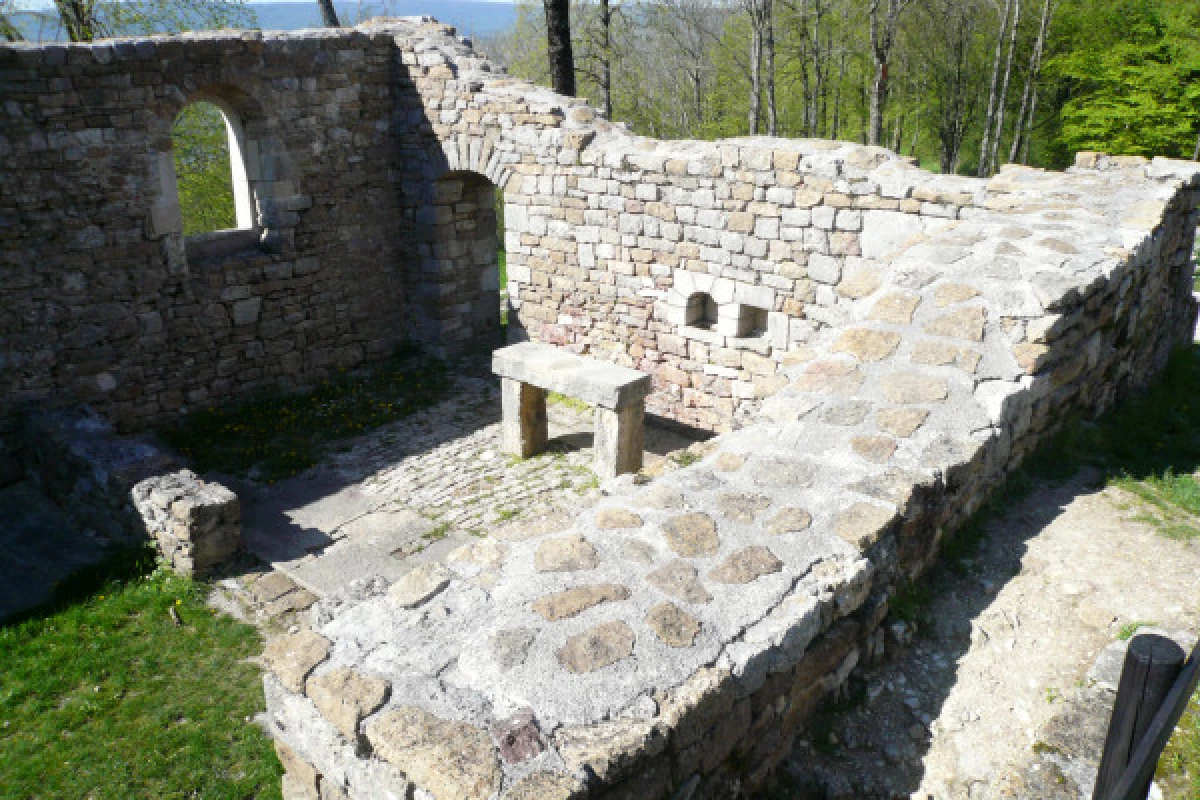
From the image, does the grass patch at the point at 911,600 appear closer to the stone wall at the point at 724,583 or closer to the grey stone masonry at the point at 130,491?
the stone wall at the point at 724,583

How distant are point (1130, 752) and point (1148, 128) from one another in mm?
22966

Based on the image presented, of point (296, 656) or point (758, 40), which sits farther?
point (758, 40)

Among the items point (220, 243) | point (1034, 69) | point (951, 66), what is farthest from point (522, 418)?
point (951, 66)

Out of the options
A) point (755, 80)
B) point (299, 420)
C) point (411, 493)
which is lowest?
point (411, 493)

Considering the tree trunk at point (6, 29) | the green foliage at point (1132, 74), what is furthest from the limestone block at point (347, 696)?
the green foliage at point (1132, 74)

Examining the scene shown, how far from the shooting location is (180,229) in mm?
9484

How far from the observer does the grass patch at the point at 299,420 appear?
30.6 feet

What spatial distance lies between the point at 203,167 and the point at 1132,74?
20.3m

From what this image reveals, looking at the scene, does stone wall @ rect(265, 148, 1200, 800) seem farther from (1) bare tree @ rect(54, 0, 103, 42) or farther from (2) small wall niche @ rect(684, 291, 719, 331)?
(1) bare tree @ rect(54, 0, 103, 42)

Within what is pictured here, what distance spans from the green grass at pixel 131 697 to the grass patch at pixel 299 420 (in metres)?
1.96

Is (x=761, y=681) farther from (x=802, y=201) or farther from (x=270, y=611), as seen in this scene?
(x=802, y=201)

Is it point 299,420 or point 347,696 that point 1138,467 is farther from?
point 299,420

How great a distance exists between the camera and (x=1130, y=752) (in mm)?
2088

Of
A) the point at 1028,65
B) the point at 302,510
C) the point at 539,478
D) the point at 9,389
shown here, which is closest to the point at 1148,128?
the point at 1028,65
